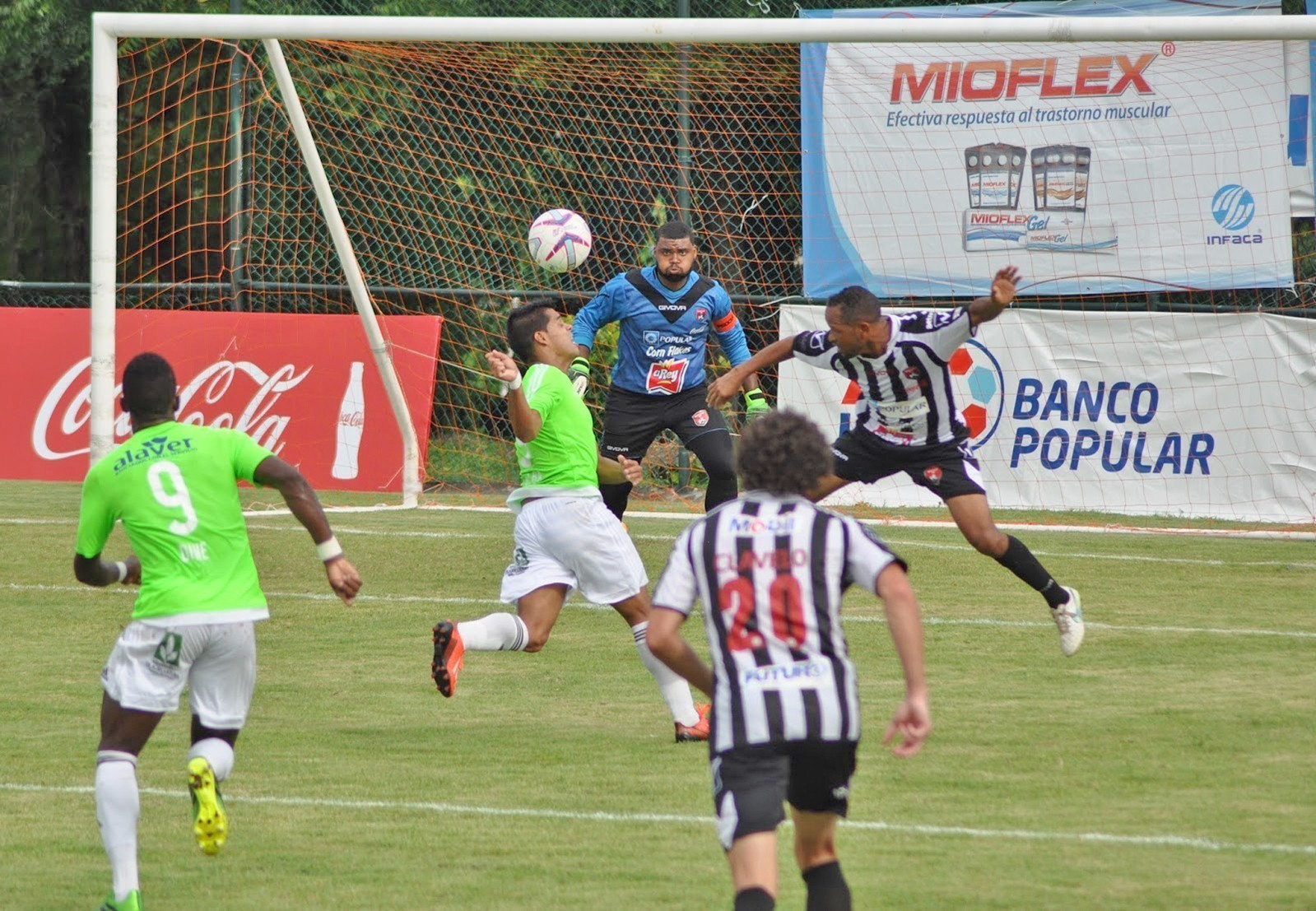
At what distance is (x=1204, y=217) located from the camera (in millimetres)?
15656

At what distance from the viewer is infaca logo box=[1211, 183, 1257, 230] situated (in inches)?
609

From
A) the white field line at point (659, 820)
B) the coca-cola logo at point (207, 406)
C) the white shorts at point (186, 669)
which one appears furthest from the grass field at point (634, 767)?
the coca-cola logo at point (207, 406)

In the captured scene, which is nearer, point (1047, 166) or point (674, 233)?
point (674, 233)

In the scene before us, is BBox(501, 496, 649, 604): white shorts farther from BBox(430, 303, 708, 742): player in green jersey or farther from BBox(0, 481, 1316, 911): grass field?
BBox(0, 481, 1316, 911): grass field

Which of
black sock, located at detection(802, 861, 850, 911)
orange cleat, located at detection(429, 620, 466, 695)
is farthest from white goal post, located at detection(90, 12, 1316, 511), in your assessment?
black sock, located at detection(802, 861, 850, 911)

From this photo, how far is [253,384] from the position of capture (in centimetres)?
1661

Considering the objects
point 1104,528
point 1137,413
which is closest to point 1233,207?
point 1137,413

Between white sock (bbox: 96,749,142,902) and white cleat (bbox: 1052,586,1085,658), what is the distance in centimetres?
510

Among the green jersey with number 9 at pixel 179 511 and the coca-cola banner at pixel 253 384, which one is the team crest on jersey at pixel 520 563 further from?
the coca-cola banner at pixel 253 384

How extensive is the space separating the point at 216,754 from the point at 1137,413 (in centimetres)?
1146

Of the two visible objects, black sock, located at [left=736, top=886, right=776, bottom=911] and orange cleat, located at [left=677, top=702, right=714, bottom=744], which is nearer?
black sock, located at [left=736, top=886, right=776, bottom=911]

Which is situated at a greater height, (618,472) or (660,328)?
(660,328)

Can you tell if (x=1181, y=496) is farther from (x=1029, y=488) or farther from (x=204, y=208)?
(x=204, y=208)

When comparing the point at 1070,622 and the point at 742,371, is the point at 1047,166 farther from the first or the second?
the point at 1070,622
